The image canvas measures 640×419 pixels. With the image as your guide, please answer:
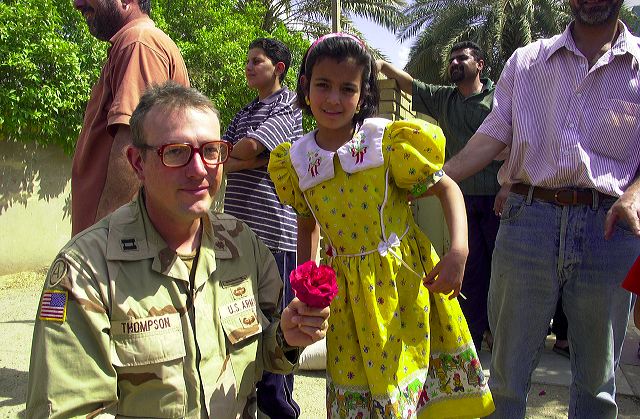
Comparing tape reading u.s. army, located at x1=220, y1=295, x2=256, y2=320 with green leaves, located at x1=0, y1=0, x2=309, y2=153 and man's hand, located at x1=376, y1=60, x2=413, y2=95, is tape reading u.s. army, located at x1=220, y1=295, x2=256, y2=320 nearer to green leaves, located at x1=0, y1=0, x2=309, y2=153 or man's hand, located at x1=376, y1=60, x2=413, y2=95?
man's hand, located at x1=376, y1=60, x2=413, y2=95

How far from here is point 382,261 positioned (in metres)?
2.09

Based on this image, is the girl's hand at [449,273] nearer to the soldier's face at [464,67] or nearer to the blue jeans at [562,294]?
the blue jeans at [562,294]

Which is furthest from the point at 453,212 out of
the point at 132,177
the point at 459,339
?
the point at 132,177

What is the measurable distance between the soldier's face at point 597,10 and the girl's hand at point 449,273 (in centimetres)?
119

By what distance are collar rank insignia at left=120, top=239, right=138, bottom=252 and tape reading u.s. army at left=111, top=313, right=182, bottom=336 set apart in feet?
0.70

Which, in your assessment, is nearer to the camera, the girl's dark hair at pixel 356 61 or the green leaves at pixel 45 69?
the girl's dark hair at pixel 356 61

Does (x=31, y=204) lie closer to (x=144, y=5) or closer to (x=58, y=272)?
(x=144, y=5)

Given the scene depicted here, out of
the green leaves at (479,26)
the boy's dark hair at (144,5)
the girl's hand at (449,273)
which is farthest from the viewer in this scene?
the green leaves at (479,26)

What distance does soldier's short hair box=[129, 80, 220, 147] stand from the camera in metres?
1.70

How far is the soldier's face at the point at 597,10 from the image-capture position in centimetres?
235

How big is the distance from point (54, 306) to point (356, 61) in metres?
1.35

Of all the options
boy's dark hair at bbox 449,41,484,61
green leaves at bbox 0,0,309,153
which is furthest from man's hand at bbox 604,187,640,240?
green leaves at bbox 0,0,309,153

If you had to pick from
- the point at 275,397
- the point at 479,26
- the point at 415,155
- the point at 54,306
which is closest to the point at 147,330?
the point at 54,306

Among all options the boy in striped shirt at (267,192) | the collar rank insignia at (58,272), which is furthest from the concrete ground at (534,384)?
the collar rank insignia at (58,272)
